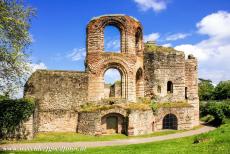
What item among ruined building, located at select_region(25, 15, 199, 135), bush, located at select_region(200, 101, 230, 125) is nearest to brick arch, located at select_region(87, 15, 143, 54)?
ruined building, located at select_region(25, 15, 199, 135)

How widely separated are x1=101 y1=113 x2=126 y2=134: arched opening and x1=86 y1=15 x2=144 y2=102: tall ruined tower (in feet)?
7.55

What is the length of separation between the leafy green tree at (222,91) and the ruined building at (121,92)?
28.7 m

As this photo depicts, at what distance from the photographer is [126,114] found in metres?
29.8

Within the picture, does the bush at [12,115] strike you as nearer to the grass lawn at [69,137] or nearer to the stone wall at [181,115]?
the grass lawn at [69,137]

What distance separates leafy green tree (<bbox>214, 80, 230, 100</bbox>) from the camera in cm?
6284

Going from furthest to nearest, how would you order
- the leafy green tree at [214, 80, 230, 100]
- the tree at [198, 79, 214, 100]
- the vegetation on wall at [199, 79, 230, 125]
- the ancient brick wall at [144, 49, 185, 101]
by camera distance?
the tree at [198, 79, 214, 100] → the leafy green tree at [214, 80, 230, 100] → the vegetation on wall at [199, 79, 230, 125] → the ancient brick wall at [144, 49, 185, 101]

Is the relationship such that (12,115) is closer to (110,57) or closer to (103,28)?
(110,57)

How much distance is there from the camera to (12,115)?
26391 mm

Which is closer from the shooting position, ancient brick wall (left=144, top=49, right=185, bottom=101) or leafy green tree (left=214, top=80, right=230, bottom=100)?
ancient brick wall (left=144, top=49, right=185, bottom=101)

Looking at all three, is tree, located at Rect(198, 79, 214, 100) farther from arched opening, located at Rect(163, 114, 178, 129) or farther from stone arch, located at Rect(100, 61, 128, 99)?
stone arch, located at Rect(100, 61, 128, 99)

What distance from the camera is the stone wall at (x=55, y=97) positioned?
30703mm

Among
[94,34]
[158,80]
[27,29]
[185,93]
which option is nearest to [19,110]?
[27,29]

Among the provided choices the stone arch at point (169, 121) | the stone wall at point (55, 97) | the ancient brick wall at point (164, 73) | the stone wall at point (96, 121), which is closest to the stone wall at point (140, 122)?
the stone wall at point (96, 121)

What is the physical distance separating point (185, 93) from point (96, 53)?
10.4 meters
